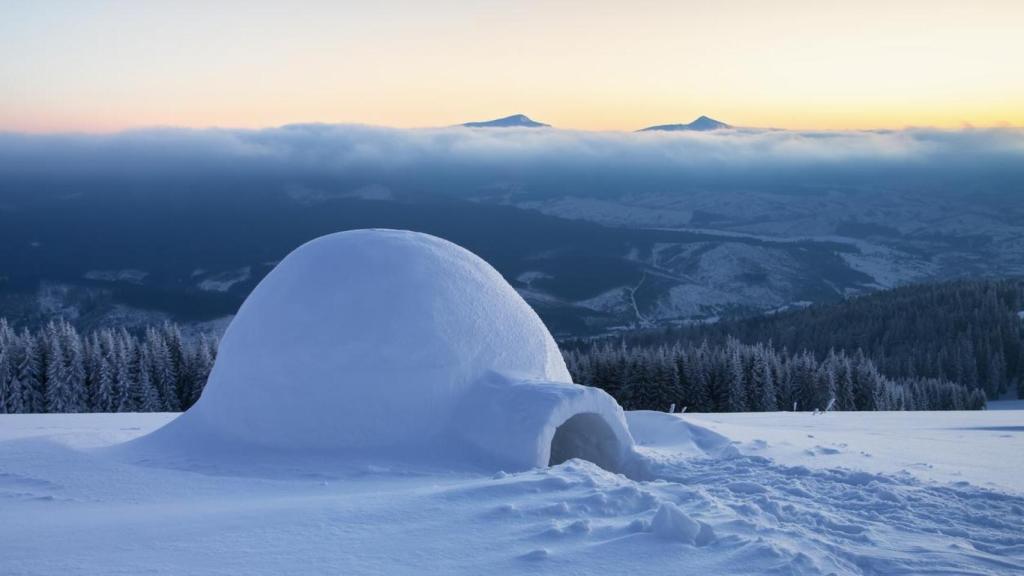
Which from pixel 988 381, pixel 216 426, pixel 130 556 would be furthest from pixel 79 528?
pixel 988 381

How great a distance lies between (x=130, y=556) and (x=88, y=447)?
6113 mm

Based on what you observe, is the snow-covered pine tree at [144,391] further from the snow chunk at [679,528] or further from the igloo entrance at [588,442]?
the snow chunk at [679,528]

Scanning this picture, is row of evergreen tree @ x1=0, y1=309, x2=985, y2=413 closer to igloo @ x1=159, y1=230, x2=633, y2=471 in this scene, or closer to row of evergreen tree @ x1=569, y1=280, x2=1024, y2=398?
row of evergreen tree @ x1=569, y1=280, x2=1024, y2=398

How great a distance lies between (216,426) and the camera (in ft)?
44.2

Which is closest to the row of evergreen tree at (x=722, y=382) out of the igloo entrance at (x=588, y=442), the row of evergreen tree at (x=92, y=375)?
the row of evergreen tree at (x=92, y=375)

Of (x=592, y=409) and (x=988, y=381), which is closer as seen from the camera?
(x=592, y=409)

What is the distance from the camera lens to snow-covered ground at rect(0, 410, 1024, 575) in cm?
738

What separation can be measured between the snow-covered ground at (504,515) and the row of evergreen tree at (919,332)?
183 feet

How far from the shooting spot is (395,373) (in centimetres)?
1280

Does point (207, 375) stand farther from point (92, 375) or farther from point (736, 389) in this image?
point (736, 389)

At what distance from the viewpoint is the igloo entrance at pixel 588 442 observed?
13.2 m

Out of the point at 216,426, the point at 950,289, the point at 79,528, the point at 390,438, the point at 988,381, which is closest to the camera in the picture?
the point at 79,528

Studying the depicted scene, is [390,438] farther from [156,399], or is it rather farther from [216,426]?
[156,399]

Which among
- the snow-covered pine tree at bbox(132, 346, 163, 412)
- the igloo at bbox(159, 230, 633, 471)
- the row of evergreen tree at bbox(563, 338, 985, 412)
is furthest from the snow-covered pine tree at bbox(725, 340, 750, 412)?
the igloo at bbox(159, 230, 633, 471)
